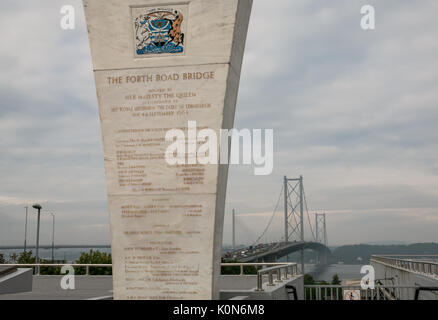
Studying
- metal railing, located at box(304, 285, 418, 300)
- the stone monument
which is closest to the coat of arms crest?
the stone monument

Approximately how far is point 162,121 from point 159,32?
1.59 m

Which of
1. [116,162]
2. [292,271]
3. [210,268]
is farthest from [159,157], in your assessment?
[292,271]

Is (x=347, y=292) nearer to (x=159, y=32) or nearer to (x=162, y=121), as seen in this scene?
(x=162, y=121)

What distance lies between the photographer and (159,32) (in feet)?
30.0

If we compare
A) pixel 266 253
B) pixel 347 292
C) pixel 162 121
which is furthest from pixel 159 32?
pixel 266 253

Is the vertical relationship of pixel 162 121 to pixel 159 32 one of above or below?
below

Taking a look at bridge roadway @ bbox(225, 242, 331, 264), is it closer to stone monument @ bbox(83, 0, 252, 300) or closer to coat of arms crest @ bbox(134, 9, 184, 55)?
stone monument @ bbox(83, 0, 252, 300)

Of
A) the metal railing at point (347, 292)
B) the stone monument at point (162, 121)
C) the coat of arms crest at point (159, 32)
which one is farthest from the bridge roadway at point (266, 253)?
the coat of arms crest at point (159, 32)

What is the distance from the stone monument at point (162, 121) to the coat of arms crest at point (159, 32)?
0.7 inches

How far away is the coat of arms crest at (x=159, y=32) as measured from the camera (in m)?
9.04

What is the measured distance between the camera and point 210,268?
8.61 metres

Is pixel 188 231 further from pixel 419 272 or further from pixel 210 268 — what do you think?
pixel 419 272

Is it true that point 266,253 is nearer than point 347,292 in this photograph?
No

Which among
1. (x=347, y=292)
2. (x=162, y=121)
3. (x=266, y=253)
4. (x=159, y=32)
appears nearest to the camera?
(x=162, y=121)
